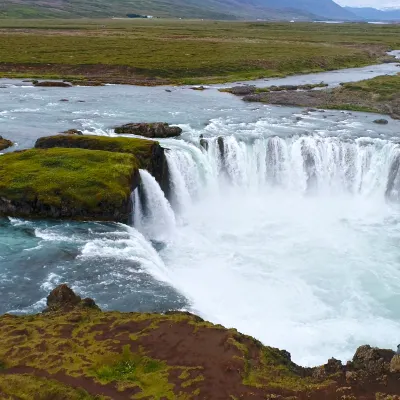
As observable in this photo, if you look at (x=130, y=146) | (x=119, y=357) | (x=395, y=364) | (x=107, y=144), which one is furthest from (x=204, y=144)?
(x=395, y=364)

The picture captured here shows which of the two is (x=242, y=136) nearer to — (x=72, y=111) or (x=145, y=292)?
(x=72, y=111)

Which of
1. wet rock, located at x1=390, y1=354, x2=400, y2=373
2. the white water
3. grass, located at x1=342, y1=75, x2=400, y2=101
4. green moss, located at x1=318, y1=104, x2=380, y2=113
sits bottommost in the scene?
the white water

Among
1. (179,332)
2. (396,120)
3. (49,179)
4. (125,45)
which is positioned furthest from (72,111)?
(125,45)

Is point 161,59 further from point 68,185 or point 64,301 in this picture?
point 64,301

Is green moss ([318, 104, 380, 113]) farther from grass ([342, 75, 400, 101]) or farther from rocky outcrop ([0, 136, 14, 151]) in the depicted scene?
rocky outcrop ([0, 136, 14, 151])

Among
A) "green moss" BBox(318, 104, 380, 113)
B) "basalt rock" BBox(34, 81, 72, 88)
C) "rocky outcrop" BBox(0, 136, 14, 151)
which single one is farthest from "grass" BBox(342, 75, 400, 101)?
"rocky outcrop" BBox(0, 136, 14, 151)

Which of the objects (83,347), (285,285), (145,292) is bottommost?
(285,285)
